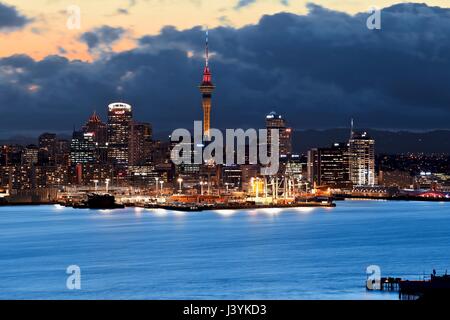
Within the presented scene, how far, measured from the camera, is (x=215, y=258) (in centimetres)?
3469

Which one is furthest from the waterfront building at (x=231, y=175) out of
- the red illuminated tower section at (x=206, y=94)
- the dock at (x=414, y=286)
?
the dock at (x=414, y=286)

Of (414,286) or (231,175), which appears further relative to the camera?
(231,175)

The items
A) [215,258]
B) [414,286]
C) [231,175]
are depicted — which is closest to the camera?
[414,286]

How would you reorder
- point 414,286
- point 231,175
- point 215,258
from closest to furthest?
point 414,286, point 215,258, point 231,175

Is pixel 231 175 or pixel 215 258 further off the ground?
pixel 231 175

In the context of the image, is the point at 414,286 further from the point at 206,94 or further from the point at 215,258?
the point at 206,94

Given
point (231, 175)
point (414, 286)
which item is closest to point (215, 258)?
point (414, 286)

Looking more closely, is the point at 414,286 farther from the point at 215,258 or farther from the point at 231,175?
the point at 231,175

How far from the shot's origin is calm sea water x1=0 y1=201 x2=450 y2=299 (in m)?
25.6

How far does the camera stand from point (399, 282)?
2361cm
